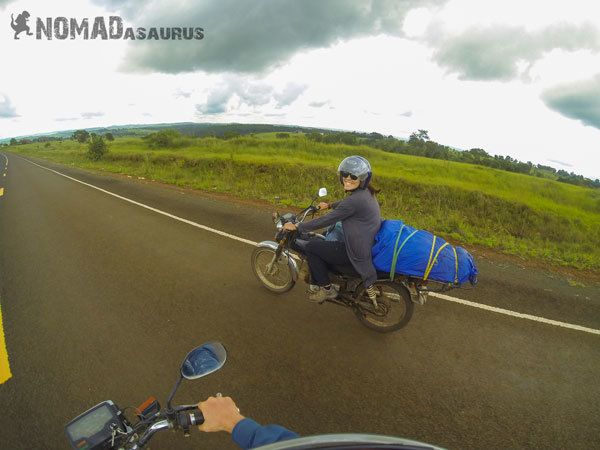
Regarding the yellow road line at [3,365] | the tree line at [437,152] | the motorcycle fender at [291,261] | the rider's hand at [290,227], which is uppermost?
the tree line at [437,152]

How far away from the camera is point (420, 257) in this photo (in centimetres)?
342

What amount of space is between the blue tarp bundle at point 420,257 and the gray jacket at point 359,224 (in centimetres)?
12

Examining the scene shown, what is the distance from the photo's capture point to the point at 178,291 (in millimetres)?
5027

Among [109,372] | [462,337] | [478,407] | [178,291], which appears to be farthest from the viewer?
[178,291]

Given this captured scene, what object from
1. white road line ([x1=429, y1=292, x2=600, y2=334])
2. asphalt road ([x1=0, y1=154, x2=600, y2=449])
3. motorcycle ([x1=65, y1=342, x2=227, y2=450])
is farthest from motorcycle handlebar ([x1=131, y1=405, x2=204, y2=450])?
white road line ([x1=429, y1=292, x2=600, y2=334])

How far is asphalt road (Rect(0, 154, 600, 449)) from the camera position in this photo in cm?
290

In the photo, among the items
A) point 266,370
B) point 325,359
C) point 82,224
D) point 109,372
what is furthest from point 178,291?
point 82,224

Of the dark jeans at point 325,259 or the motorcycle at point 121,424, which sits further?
the dark jeans at point 325,259

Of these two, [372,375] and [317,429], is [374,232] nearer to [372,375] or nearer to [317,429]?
[372,375]

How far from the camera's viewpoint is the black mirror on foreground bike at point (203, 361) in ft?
5.35

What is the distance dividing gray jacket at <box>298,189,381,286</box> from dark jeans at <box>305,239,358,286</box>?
22 centimetres

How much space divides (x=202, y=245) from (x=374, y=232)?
4.44 metres

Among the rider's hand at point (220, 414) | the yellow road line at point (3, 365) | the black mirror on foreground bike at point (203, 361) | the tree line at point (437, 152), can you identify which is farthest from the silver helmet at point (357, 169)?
the tree line at point (437, 152)

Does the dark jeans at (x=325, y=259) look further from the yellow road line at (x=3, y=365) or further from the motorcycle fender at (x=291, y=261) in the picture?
the yellow road line at (x=3, y=365)
